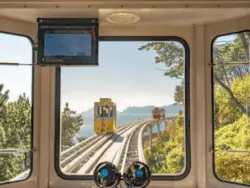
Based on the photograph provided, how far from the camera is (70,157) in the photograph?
8.35 feet

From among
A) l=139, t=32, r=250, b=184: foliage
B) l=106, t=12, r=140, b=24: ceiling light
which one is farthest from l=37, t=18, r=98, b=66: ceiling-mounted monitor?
l=139, t=32, r=250, b=184: foliage

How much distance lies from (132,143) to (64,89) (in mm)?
767

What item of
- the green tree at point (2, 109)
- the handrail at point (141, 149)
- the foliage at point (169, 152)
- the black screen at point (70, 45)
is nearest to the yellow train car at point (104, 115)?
the handrail at point (141, 149)

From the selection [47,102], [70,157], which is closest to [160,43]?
[47,102]

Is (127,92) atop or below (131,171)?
atop

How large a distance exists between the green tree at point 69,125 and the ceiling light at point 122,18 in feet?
2.74

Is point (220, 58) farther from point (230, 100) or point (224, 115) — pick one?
point (224, 115)

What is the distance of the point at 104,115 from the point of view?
100 inches

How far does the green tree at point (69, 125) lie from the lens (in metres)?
2.55

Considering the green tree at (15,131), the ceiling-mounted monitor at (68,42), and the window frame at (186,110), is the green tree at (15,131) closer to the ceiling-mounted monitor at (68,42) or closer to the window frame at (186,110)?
the window frame at (186,110)

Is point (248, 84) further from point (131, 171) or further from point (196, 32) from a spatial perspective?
point (131, 171)

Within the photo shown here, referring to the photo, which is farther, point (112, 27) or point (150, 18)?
point (112, 27)

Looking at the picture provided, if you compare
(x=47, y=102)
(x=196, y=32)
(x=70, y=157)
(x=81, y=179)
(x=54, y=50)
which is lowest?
(x=81, y=179)

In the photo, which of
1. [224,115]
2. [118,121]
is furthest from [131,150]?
[224,115]
